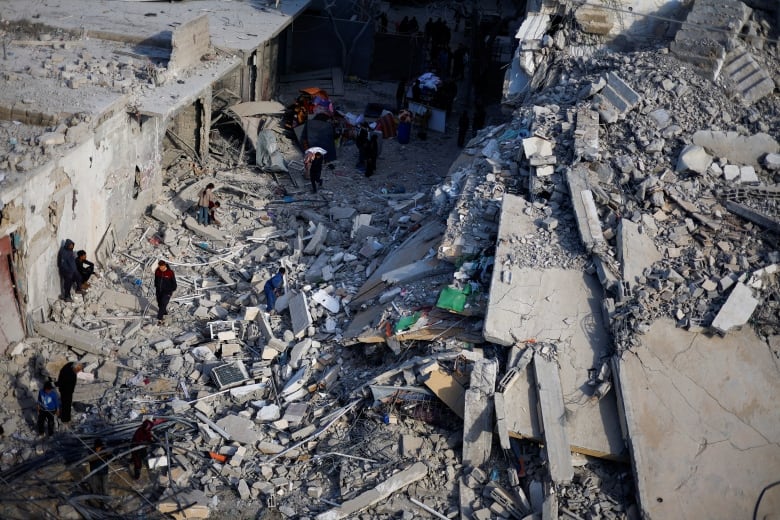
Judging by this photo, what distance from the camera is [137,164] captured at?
14750 mm

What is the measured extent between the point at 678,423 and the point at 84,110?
9.58 meters

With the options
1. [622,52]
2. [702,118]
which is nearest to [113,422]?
[702,118]

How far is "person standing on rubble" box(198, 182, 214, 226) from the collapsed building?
29cm

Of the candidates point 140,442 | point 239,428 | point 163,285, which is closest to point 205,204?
point 163,285

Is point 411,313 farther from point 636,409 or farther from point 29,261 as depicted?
point 29,261

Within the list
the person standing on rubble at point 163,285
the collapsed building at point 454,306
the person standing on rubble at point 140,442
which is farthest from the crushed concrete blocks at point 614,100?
the person standing on rubble at point 140,442

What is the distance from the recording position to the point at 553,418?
10172 mm

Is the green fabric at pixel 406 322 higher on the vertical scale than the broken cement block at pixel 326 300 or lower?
higher

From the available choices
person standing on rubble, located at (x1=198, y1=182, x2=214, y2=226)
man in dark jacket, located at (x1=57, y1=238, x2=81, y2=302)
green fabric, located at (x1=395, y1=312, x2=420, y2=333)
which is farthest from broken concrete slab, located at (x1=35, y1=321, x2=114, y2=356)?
green fabric, located at (x1=395, y1=312, x2=420, y2=333)

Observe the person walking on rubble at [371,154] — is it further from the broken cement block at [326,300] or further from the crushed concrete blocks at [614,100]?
the broken cement block at [326,300]

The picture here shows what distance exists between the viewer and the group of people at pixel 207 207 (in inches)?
594

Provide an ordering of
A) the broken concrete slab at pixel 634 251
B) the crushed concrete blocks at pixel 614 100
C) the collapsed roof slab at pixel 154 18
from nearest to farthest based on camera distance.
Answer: the broken concrete slab at pixel 634 251, the crushed concrete blocks at pixel 614 100, the collapsed roof slab at pixel 154 18

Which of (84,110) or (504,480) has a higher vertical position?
(84,110)

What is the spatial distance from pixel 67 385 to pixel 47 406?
381mm
